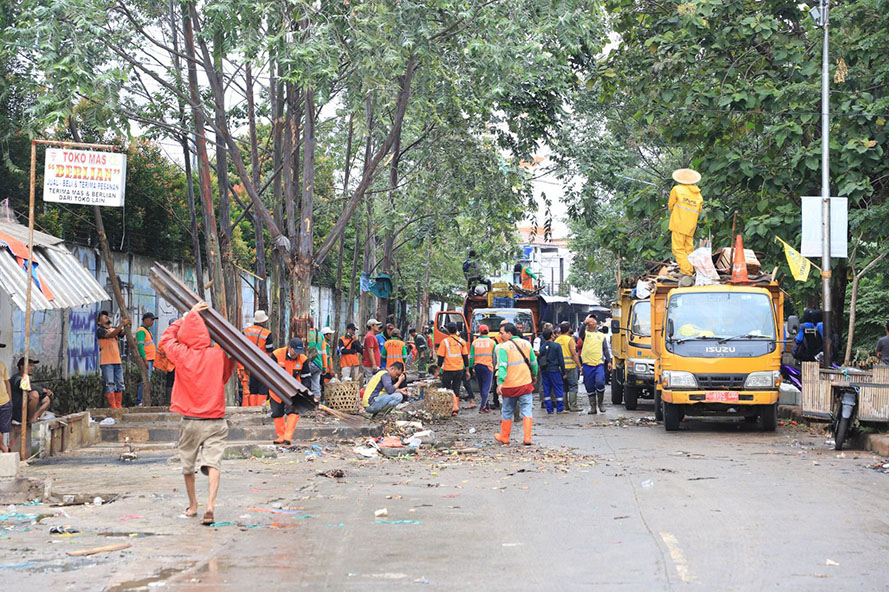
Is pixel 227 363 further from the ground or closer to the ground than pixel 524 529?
further from the ground

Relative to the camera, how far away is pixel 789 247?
17.7 metres

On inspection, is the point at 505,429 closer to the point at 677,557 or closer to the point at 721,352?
the point at 721,352

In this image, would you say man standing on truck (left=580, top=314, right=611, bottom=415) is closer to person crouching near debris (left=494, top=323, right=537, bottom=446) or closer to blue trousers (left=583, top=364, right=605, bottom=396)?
blue trousers (left=583, top=364, right=605, bottom=396)

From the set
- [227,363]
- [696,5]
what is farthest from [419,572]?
[696,5]

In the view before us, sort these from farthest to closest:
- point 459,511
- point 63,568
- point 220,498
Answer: point 220,498 < point 459,511 < point 63,568

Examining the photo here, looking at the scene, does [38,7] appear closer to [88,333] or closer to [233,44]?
[233,44]

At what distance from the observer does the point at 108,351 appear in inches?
715

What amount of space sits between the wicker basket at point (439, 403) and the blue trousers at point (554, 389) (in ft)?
7.41

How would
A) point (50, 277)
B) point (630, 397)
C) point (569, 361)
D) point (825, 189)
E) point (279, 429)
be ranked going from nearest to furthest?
1. point (50, 277)
2. point (279, 429)
3. point (825, 189)
4. point (569, 361)
5. point (630, 397)

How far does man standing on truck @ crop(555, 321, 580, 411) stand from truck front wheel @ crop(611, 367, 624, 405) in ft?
6.01

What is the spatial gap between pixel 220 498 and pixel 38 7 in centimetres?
747

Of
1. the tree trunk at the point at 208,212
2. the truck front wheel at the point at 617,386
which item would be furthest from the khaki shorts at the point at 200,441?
the truck front wheel at the point at 617,386

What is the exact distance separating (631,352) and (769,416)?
4786 millimetres

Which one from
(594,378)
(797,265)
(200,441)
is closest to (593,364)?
(594,378)
